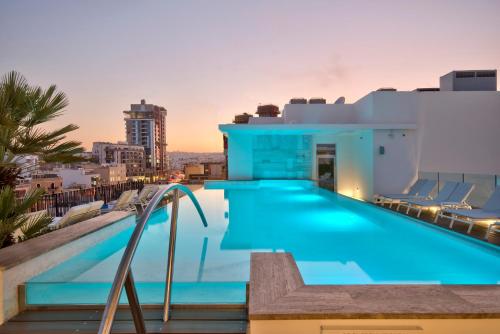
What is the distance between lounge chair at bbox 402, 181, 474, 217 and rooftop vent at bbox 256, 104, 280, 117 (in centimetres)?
2235

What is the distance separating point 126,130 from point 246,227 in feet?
454

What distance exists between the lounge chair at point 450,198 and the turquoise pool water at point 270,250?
909 mm

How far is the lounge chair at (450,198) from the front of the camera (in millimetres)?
7531

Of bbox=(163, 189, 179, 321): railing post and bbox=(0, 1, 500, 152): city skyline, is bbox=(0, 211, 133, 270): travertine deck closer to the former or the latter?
bbox=(163, 189, 179, 321): railing post

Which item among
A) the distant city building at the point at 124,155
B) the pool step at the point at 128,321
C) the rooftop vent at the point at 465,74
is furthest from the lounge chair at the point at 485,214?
the distant city building at the point at 124,155

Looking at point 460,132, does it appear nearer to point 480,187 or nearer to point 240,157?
point 480,187

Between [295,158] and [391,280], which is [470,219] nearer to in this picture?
[391,280]

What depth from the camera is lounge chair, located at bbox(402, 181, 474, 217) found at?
24.7 ft

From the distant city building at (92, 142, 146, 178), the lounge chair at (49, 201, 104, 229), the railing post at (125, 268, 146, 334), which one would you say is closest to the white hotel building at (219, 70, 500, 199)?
the lounge chair at (49, 201, 104, 229)

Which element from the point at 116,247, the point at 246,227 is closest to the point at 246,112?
the point at 246,227

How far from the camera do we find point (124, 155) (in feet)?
354

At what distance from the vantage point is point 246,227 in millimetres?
6699

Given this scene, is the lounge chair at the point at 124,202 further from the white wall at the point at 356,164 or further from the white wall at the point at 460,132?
the white wall at the point at 460,132

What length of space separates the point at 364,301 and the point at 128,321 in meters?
1.74
